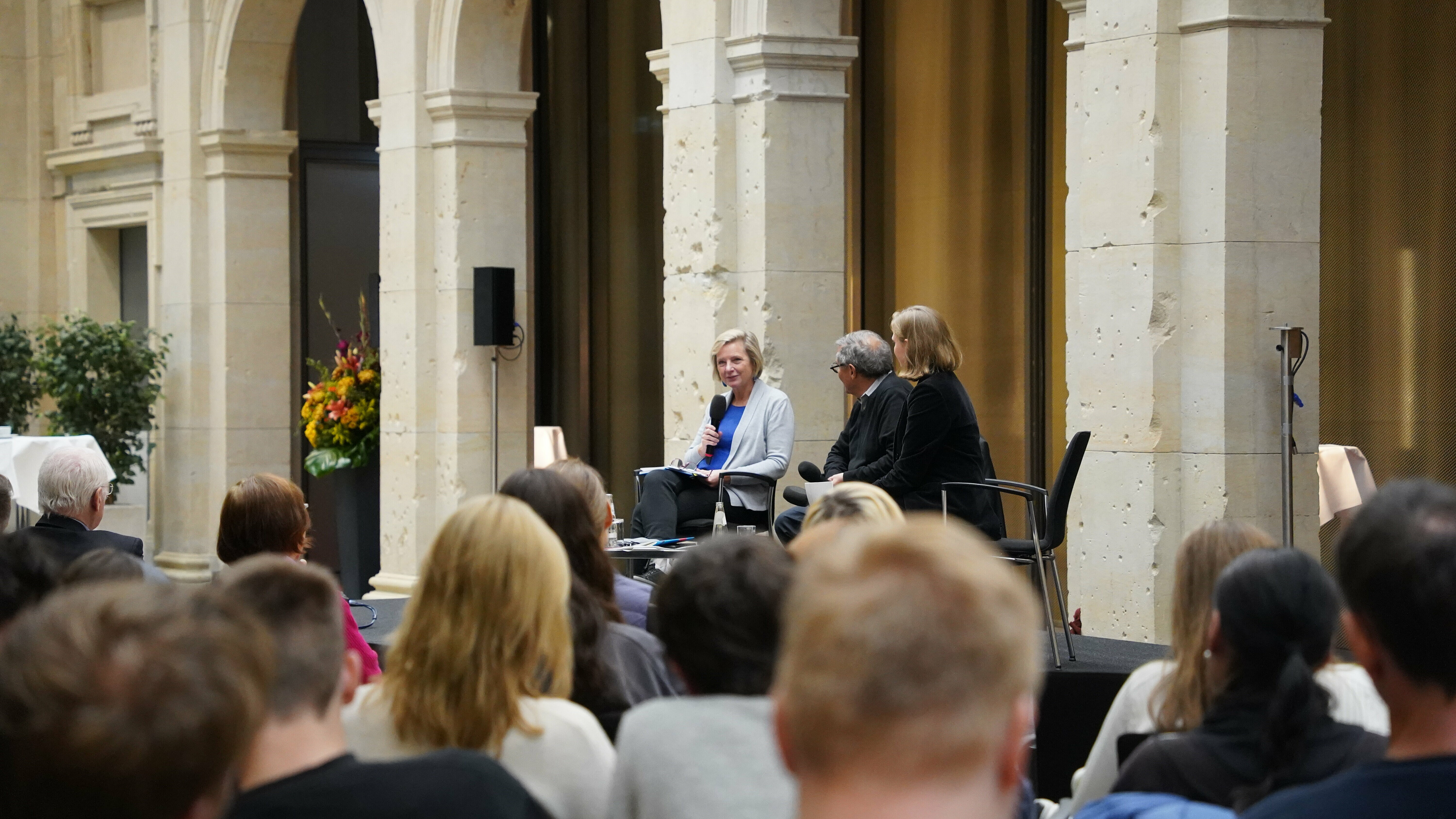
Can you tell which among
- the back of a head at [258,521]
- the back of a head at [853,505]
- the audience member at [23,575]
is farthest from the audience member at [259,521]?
the back of a head at [853,505]

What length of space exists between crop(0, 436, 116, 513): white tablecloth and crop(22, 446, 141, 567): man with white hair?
3.58m

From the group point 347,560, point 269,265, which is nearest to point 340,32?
point 269,265

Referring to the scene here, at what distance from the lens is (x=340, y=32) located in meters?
12.4

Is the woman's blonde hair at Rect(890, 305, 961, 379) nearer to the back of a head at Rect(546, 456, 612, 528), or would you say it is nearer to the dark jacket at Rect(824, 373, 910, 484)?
the dark jacket at Rect(824, 373, 910, 484)

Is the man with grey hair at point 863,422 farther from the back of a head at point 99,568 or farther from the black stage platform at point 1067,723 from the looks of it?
the back of a head at point 99,568

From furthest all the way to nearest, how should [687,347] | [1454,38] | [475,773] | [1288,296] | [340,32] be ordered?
1. [340,32]
2. [687,347]
3. [1454,38]
4. [1288,296]
5. [475,773]

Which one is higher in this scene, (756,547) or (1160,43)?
(1160,43)

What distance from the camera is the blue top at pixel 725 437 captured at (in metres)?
7.00

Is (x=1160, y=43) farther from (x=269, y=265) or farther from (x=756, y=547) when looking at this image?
(x=269, y=265)

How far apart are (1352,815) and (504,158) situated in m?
8.19

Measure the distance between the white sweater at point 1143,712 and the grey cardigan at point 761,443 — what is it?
3.94 meters

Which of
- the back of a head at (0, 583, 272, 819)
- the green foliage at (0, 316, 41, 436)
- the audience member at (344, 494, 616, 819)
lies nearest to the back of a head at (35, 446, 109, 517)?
the audience member at (344, 494, 616, 819)

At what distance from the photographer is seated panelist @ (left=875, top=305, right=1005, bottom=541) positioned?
5.85m

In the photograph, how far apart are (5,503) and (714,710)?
295cm
